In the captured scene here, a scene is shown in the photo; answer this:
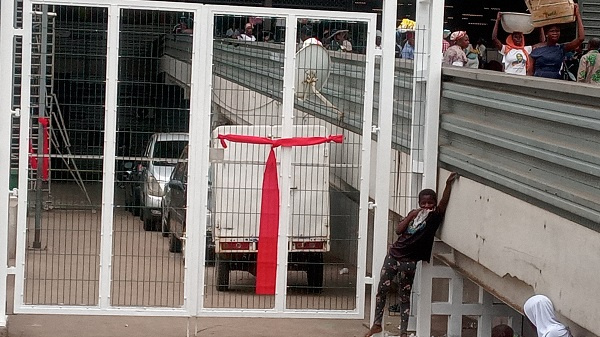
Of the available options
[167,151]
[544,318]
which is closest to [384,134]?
[167,151]

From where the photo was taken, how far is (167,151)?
373 inches

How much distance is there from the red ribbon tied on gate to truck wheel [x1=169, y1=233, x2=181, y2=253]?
0.71m

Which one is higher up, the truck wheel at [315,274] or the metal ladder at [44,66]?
the metal ladder at [44,66]

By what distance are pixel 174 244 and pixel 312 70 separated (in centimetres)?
193

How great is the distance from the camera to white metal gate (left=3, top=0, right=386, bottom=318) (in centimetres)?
904

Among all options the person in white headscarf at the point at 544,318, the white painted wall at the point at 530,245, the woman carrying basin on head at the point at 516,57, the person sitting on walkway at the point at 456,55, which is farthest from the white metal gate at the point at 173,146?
the person in white headscarf at the point at 544,318

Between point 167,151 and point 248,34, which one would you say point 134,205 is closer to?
point 167,151

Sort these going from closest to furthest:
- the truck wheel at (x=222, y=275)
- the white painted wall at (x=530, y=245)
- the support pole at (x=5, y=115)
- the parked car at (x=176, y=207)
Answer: the white painted wall at (x=530, y=245) → the support pole at (x=5, y=115) → the parked car at (x=176, y=207) → the truck wheel at (x=222, y=275)

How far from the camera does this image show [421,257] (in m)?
9.18

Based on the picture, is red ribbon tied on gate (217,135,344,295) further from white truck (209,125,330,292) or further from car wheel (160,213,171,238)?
car wheel (160,213,171,238)

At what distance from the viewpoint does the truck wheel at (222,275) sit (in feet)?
31.2

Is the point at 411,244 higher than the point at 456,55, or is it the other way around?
the point at 456,55

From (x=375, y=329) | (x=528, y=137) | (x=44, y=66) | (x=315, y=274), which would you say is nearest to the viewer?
(x=528, y=137)

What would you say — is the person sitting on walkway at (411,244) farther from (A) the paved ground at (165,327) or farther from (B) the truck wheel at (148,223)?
(B) the truck wheel at (148,223)
